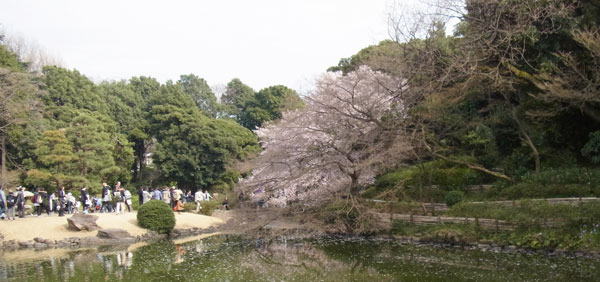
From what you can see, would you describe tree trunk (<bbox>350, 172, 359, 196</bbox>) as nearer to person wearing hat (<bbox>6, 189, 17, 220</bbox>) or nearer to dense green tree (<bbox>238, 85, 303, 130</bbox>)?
person wearing hat (<bbox>6, 189, 17, 220</bbox>)

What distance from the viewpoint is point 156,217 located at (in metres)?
21.2

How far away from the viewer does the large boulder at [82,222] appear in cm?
1988

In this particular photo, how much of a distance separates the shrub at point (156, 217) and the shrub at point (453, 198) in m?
11.2

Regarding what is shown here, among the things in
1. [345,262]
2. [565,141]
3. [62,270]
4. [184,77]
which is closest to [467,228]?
[345,262]

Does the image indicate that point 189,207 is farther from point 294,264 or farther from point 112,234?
point 294,264

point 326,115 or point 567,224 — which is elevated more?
point 326,115

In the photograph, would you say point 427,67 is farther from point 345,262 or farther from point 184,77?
point 184,77

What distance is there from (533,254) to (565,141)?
6.66 metres

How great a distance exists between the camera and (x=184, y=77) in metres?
55.5

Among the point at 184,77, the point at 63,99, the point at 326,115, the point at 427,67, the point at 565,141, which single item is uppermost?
the point at 184,77

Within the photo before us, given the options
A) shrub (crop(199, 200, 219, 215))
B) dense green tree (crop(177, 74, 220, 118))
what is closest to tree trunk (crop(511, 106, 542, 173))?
shrub (crop(199, 200, 219, 215))

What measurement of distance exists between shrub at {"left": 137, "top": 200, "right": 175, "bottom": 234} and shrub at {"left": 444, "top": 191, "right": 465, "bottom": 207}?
11174 mm

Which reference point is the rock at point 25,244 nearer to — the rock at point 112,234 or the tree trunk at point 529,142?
the rock at point 112,234

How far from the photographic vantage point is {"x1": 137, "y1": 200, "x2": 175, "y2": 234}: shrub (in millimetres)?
21062
